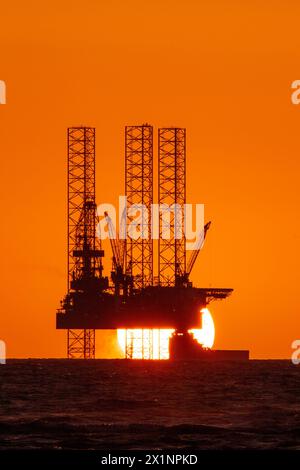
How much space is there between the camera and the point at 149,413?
2057 inches

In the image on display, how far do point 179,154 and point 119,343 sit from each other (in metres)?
23.3

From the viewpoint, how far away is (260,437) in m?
41.8

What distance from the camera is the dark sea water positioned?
40656 millimetres

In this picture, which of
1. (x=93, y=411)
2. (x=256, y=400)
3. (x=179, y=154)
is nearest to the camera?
(x=93, y=411)

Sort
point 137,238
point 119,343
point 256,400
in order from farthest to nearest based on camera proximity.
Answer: point 119,343 < point 137,238 < point 256,400

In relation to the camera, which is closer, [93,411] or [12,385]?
[93,411]

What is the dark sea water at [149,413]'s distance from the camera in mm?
40656
